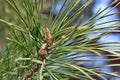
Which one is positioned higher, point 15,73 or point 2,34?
point 2,34

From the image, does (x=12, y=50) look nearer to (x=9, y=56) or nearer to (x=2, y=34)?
(x=9, y=56)

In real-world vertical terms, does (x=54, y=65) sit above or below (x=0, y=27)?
below

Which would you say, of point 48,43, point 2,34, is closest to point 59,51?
point 48,43

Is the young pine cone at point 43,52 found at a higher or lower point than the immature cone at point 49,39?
lower

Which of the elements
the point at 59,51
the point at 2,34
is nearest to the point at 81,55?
the point at 59,51

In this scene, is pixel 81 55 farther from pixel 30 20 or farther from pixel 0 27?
pixel 0 27

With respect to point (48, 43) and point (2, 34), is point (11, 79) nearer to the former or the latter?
point (48, 43)

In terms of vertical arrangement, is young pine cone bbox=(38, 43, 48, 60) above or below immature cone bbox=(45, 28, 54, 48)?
below

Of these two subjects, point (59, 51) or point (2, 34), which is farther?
point (2, 34)

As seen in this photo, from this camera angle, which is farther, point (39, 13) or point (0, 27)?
point (0, 27)
